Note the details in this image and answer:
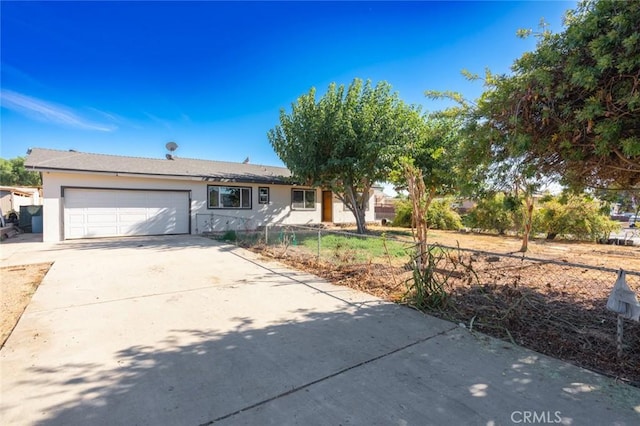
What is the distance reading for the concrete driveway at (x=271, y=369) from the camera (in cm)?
217

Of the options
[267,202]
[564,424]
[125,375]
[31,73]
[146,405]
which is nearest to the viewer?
[564,424]

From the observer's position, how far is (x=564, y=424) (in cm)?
207

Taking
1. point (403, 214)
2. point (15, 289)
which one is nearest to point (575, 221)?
point (403, 214)

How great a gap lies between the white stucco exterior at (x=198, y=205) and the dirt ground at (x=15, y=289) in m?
5.35

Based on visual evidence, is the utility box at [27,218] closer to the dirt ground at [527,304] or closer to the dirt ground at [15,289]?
the dirt ground at [15,289]

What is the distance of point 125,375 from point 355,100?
37.6ft

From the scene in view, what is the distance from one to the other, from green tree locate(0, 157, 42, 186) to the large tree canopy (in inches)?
2014

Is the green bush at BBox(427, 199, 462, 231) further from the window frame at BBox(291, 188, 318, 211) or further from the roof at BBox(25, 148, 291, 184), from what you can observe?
the roof at BBox(25, 148, 291, 184)

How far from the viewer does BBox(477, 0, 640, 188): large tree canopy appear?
255cm

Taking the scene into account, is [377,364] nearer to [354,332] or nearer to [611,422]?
[354,332]

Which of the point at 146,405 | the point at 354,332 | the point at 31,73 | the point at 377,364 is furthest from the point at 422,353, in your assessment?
the point at 31,73

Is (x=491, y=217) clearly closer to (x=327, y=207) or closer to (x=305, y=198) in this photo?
(x=327, y=207)

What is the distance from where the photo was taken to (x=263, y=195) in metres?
16.5

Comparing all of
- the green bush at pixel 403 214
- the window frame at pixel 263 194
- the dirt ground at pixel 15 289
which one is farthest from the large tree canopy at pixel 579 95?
the green bush at pixel 403 214
